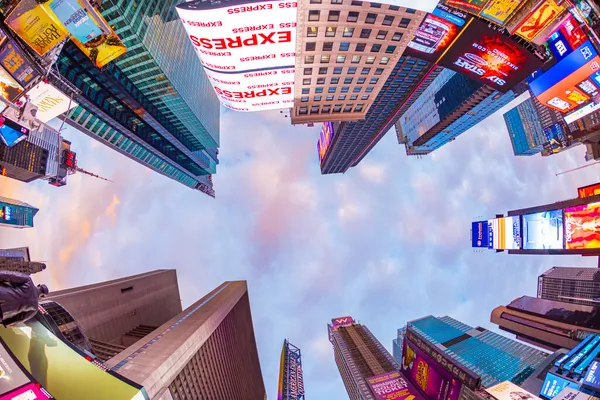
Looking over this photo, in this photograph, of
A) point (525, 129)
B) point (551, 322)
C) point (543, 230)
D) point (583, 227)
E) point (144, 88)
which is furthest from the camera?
point (525, 129)

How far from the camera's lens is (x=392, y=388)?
6781 centimetres

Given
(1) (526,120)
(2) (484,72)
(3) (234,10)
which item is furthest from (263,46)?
(1) (526,120)

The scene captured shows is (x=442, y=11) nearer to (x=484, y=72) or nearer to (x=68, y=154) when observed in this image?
(x=484, y=72)

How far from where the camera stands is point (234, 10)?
2228 cm

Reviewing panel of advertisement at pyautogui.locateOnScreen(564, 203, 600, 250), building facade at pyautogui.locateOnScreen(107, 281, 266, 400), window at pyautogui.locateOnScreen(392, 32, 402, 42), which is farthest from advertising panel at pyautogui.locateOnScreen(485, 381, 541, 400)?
window at pyautogui.locateOnScreen(392, 32, 402, 42)

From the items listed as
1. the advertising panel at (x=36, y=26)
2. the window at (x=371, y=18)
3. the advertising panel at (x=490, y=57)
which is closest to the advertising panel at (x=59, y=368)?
the advertising panel at (x=36, y=26)

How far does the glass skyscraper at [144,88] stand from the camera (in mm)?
61625

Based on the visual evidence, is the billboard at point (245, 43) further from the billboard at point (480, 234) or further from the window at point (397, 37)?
the billboard at point (480, 234)

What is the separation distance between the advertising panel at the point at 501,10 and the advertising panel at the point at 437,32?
9950mm

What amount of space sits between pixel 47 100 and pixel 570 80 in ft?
166

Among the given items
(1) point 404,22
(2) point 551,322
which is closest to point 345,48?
(1) point 404,22

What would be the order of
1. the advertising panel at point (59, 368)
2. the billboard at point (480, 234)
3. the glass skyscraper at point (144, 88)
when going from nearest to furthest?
the advertising panel at point (59, 368)
the billboard at point (480, 234)
the glass skyscraper at point (144, 88)

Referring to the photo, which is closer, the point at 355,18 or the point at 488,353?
the point at 355,18

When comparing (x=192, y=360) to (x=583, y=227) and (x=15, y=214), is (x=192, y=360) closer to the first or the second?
(x=583, y=227)
